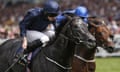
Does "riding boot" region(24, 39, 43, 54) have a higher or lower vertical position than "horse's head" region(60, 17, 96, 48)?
lower

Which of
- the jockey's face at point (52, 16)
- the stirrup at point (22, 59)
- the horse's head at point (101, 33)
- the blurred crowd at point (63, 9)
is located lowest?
the blurred crowd at point (63, 9)

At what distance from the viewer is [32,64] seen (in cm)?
870

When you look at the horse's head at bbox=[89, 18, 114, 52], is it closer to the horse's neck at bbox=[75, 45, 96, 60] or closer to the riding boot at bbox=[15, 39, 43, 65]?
the horse's neck at bbox=[75, 45, 96, 60]

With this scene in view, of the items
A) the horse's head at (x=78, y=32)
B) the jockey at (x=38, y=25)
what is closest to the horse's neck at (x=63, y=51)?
the horse's head at (x=78, y=32)

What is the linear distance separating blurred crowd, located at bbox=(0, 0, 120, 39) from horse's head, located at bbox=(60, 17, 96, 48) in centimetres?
1465

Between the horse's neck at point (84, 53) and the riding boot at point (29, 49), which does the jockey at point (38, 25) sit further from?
the horse's neck at point (84, 53)

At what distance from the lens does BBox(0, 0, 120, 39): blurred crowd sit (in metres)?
25.5

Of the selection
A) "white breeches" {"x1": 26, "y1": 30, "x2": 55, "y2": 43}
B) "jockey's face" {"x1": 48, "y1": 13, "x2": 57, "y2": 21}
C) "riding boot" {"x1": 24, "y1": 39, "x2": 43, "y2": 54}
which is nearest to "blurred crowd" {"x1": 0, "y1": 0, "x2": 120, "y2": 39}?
"white breeches" {"x1": 26, "y1": 30, "x2": 55, "y2": 43}

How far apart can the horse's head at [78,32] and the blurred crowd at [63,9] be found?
1465cm

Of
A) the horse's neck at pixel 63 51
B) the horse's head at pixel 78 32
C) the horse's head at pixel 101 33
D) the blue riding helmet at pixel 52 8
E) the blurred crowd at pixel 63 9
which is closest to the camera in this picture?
the horse's head at pixel 78 32

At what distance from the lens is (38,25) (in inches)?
368

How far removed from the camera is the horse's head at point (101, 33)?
952 cm

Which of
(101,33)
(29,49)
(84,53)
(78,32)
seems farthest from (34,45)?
(101,33)

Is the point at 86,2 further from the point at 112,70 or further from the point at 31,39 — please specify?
the point at 31,39
